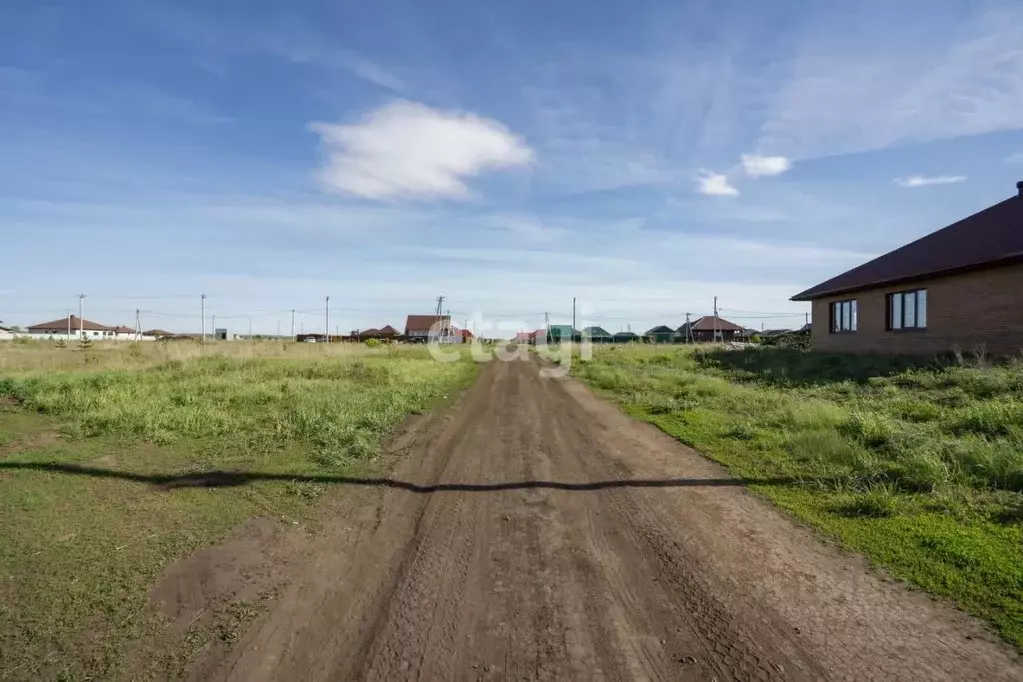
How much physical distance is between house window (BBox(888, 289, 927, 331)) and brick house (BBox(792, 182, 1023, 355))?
3 centimetres

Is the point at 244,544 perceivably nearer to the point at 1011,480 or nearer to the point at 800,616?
the point at 800,616

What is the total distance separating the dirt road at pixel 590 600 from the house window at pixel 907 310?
17.5 meters

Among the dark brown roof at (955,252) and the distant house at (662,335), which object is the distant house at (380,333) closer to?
the distant house at (662,335)

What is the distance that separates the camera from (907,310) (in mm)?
20328

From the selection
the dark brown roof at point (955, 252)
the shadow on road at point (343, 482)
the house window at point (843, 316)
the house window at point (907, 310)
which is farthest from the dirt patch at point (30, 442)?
the house window at point (843, 316)

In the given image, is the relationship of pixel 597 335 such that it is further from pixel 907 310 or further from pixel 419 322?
pixel 907 310

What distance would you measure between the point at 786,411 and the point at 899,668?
26.5ft

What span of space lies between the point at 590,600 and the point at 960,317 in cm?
1913

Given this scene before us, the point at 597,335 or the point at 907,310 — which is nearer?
the point at 907,310

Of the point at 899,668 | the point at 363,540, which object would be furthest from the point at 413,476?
the point at 899,668

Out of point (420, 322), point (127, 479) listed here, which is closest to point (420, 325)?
point (420, 322)

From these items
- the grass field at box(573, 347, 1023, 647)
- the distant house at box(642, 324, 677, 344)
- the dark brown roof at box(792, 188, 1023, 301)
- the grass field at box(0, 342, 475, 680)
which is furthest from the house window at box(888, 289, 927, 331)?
the distant house at box(642, 324, 677, 344)

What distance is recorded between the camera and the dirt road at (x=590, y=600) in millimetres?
3014

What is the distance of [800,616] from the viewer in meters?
3.50
